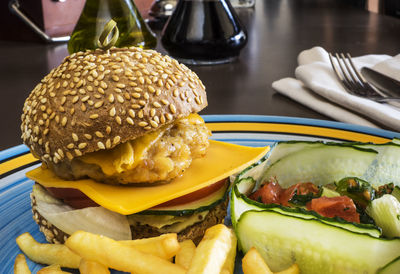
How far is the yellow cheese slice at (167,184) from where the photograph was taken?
191 cm

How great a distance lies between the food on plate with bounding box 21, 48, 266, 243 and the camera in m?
1.93

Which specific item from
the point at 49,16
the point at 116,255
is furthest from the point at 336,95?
the point at 49,16

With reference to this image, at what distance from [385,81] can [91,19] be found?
207cm

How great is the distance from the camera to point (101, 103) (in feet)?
6.31

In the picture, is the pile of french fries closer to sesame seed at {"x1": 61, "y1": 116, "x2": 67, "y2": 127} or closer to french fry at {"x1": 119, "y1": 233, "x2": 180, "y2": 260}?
french fry at {"x1": 119, "y1": 233, "x2": 180, "y2": 260}

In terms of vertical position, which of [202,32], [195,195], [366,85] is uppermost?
[202,32]

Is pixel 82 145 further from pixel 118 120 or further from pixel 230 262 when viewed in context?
pixel 230 262

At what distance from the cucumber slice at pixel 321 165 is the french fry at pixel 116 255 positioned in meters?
0.81

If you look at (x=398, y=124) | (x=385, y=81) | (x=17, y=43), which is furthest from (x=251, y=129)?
(x=17, y=43)

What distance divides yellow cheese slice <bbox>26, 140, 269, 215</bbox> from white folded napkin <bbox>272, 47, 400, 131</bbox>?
0.90 meters

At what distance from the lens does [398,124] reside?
2770mm

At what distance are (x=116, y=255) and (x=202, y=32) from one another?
8.11 ft

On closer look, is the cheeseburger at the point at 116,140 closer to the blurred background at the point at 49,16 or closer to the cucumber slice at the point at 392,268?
the cucumber slice at the point at 392,268

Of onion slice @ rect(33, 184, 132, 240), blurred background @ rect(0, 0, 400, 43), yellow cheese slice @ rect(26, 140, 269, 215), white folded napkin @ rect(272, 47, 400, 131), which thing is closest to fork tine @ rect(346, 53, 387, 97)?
white folded napkin @ rect(272, 47, 400, 131)
